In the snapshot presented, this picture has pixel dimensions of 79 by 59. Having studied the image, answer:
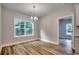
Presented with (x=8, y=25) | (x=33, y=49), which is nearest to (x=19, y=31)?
(x=8, y=25)

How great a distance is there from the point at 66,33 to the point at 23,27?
0.78m

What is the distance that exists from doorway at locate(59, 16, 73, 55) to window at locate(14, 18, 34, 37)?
526mm

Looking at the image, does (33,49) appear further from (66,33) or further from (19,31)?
(66,33)

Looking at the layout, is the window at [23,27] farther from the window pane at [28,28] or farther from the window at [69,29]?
the window at [69,29]

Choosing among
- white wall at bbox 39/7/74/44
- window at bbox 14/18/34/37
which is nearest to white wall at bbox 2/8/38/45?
window at bbox 14/18/34/37

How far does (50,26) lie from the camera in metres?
1.79

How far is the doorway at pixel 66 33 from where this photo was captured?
1658 mm

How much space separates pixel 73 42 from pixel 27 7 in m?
0.99

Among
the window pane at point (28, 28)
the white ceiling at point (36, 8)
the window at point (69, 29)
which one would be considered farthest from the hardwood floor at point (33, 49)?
the white ceiling at point (36, 8)

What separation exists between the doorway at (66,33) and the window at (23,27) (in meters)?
0.53

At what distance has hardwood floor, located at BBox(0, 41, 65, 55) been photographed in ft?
5.33

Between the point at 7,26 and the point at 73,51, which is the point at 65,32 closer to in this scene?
the point at 73,51

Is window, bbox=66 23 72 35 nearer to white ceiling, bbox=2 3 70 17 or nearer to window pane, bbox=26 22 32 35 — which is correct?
white ceiling, bbox=2 3 70 17

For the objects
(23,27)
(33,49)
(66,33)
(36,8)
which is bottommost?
(33,49)
